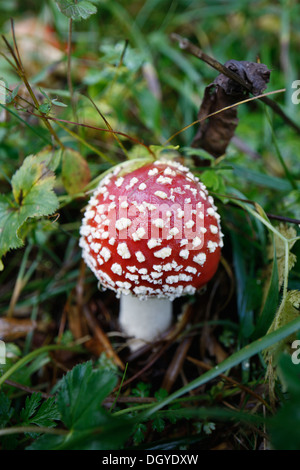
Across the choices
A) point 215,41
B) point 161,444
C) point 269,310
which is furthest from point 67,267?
point 215,41

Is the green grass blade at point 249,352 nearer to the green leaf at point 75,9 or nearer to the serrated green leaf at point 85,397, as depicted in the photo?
the serrated green leaf at point 85,397

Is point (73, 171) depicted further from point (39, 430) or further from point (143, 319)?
point (39, 430)

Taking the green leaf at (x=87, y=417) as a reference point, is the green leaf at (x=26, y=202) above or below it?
above

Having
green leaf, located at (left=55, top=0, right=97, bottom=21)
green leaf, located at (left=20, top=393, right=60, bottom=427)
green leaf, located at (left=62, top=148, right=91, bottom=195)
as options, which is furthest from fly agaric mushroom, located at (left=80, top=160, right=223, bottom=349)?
green leaf, located at (left=55, top=0, right=97, bottom=21)

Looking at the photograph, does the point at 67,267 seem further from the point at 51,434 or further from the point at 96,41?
the point at 96,41

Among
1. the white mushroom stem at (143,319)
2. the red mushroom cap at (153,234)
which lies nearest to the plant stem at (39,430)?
the red mushroom cap at (153,234)

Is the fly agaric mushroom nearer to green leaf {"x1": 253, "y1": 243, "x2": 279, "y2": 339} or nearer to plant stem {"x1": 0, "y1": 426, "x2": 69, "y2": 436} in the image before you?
green leaf {"x1": 253, "y1": 243, "x2": 279, "y2": 339}

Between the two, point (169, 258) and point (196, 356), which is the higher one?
point (169, 258)
